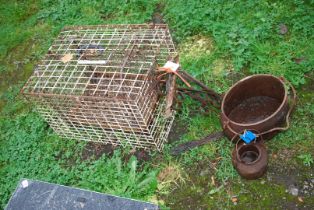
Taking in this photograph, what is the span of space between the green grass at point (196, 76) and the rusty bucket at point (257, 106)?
9.1 inches

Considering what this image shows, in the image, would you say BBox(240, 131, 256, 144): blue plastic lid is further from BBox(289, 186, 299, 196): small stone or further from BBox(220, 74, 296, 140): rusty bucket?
BBox(289, 186, 299, 196): small stone

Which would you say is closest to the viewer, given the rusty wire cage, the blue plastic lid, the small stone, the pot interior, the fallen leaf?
the small stone

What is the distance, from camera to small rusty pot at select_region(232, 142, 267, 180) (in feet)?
11.4

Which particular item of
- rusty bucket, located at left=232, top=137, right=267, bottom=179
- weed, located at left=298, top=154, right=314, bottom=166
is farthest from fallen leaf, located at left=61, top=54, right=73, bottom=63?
weed, located at left=298, top=154, right=314, bottom=166

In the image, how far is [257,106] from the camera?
161 inches

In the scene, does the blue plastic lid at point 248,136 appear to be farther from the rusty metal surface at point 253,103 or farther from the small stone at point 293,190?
the small stone at point 293,190

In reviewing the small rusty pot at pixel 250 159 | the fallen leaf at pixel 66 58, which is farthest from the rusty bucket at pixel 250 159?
the fallen leaf at pixel 66 58

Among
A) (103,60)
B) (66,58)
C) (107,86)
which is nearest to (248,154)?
(107,86)

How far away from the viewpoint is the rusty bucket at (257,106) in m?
3.57

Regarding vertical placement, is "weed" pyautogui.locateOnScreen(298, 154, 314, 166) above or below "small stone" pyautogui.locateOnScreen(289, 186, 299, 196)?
above

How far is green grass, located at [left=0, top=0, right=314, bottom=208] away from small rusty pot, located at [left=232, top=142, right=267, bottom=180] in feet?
0.49

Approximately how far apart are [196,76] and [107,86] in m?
1.23

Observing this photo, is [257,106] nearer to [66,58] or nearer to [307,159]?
[307,159]

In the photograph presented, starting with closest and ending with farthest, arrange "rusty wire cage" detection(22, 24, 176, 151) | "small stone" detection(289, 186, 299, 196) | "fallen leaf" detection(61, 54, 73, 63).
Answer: "small stone" detection(289, 186, 299, 196), "rusty wire cage" detection(22, 24, 176, 151), "fallen leaf" detection(61, 54, 73, 63)
